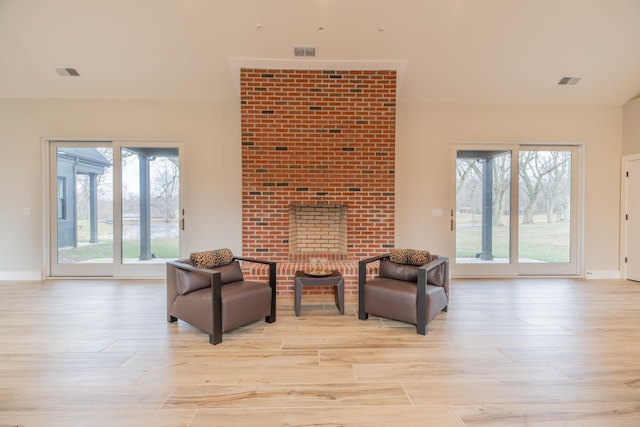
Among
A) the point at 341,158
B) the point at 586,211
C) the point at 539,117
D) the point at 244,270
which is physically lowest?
the point at 244,270

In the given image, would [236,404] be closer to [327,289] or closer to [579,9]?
[327,289]

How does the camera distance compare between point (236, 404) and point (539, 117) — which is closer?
point (236, 404)

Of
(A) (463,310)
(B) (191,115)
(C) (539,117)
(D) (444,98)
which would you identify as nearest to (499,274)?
(A) (463,310)

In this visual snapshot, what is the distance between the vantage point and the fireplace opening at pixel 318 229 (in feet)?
14.0

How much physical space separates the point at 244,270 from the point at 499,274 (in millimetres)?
4156

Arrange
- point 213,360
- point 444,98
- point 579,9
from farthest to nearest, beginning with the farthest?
point 444,98, point 579,9, point 213,360

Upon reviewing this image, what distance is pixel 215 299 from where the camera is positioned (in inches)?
100

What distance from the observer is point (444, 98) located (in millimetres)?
4672

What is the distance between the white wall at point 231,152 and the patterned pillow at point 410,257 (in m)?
1.52

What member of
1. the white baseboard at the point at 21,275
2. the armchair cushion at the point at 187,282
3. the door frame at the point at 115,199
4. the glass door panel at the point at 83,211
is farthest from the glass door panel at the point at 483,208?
the white baseboard at the point at 21,275

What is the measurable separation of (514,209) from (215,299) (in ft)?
15.9

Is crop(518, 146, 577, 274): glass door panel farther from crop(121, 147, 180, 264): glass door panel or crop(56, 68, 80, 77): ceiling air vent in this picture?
crop(56, 68, 80, 77): ceiling air vent

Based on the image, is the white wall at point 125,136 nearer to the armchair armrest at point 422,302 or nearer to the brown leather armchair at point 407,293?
the brown leather armchair at point 407,293

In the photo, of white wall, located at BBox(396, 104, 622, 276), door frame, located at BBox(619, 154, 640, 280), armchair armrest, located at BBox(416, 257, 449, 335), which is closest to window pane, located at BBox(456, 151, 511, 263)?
white wall, located at BBox(396, 104, 622, 276)
